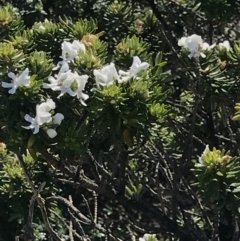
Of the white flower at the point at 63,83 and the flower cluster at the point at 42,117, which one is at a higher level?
the white flower at the point at 63,83

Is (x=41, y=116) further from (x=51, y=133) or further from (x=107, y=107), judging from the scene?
(x=107, y=107)

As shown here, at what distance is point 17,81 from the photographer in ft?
5.88

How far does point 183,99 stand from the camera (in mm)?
2922

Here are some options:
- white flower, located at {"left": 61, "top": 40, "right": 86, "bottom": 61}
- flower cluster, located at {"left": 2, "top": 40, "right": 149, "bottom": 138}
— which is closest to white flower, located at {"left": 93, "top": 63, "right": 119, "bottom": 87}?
flower cluster, located at {"left": 2, "top": 40, "right": 149, "bottom": 138}

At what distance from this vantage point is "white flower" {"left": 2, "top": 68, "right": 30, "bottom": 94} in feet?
5.84

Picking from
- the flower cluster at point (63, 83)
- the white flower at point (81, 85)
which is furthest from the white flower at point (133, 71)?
the white flower at point (81, 85)

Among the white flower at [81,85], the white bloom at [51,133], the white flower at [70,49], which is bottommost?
the white bloom at [51,133]

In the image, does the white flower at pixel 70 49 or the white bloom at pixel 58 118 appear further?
Result: the white flower at pixel 70 49

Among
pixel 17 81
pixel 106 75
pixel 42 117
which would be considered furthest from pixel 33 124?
pixel 106 75

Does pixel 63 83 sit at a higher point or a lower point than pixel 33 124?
higher

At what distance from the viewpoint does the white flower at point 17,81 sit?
178 centimetres

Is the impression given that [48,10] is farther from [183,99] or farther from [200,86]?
[200,86]

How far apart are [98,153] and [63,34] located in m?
0.64

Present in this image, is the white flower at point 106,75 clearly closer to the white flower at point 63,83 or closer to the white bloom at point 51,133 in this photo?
the white flower at point 63,83
